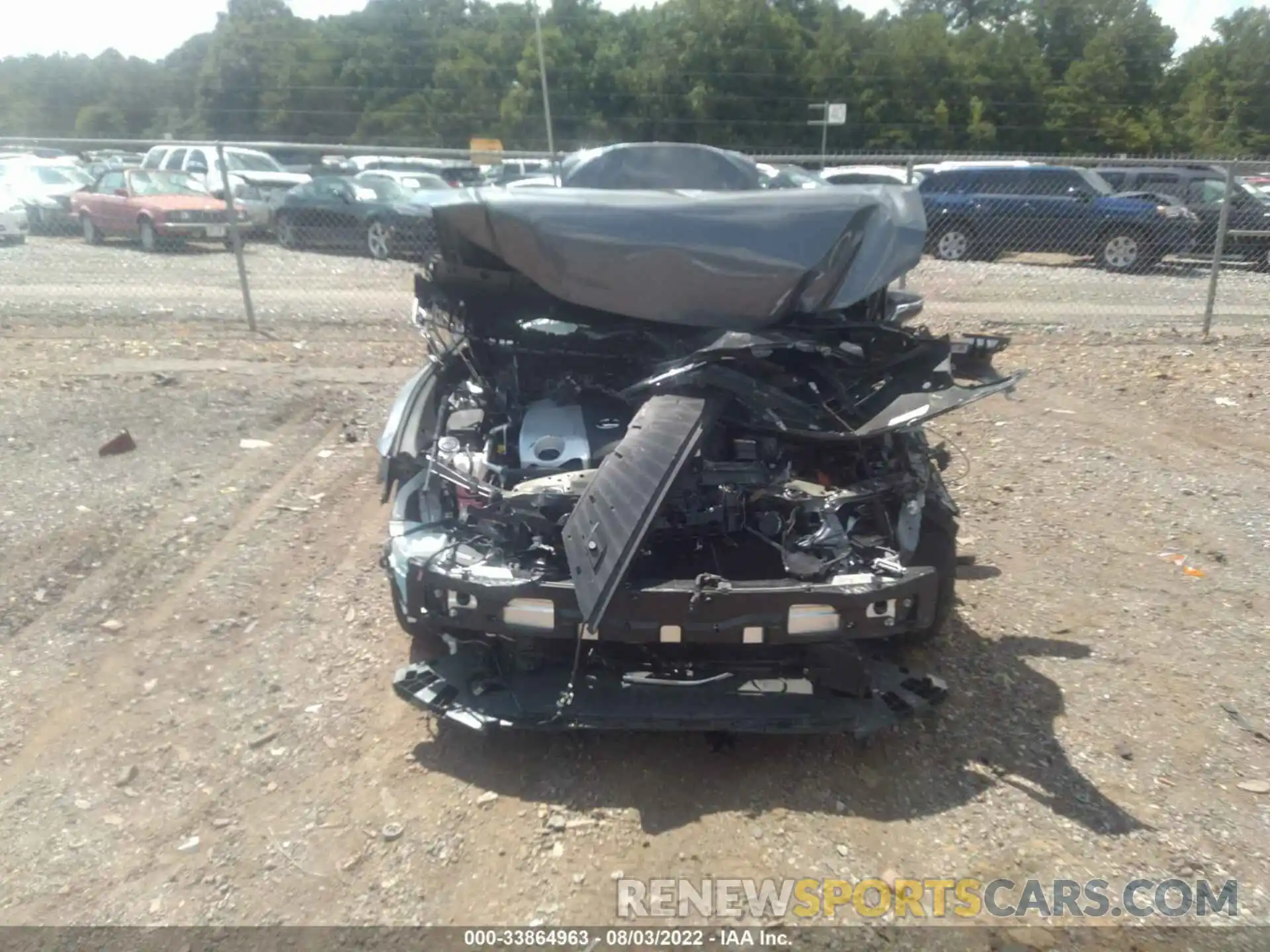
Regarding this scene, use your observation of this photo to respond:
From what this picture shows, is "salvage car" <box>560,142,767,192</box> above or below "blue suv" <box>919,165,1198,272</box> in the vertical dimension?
above

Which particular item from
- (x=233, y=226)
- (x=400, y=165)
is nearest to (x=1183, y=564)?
(x=233, y=226)

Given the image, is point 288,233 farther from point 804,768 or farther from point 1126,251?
point 804,768

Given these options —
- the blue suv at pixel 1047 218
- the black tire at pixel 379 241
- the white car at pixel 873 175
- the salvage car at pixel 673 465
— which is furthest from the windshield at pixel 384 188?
the salvage car at pixel 673 465

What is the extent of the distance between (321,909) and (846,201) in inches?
138

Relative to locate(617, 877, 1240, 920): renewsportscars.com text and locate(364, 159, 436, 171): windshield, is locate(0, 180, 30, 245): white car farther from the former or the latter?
locate(617, 877, 1240, 920): renewsportscars.com text

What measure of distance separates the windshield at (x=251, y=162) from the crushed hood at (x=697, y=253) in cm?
2123

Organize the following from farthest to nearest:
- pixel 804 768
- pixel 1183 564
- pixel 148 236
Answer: pixel 148 236
pixel 1183 564
pixel 804 768

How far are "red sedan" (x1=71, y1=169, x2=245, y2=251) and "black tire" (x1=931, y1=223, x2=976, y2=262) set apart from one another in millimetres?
11643

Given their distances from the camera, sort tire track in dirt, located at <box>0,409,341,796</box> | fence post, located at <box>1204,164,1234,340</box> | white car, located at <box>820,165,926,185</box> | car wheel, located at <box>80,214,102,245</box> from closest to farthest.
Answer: tire track in dirt, located at <box>0,409,341,796</box> < fence post, located at <box>1204,164,1234,340</box> < white car, located at <box>820,165,926,185</box> < car wheel, located at <box>80,214,102,245</box>

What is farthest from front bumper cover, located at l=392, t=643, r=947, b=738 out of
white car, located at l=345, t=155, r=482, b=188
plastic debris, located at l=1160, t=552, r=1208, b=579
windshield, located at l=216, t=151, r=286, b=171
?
windshield, located at l=216, t=151, r=286, b=171

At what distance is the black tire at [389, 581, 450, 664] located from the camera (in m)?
3.96

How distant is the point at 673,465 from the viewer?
332cm

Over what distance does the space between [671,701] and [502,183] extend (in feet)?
30.1

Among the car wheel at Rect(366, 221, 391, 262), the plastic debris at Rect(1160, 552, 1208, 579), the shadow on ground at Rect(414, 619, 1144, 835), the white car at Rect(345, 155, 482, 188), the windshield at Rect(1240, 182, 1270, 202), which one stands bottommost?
the shadow on ground at Rect(414, 619, 1144, 835)
